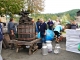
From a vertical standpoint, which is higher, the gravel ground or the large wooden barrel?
the large wooden barrel

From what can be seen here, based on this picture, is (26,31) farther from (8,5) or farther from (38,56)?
(8,5)

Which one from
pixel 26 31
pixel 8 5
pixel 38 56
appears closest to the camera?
pixel 38 56

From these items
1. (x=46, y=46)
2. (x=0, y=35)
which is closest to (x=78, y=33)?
(x=46, y=46)

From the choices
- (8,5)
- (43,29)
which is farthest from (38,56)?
(8,5)

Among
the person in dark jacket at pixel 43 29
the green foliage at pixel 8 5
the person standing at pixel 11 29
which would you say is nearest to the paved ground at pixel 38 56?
the person standing at pixel 11 29

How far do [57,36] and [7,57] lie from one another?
481 cm

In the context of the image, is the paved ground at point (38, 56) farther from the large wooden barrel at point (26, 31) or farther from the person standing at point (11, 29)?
the person standing at point (11, 29)

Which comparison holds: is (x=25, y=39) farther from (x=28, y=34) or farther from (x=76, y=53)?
(x=76, y=53)

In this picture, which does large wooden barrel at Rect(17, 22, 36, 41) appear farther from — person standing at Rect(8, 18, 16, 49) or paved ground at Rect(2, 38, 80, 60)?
person standing at Rect(8, 18, 16, 49)

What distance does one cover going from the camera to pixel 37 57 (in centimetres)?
900

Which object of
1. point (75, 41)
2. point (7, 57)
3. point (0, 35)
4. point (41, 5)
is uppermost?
point (41, 5)

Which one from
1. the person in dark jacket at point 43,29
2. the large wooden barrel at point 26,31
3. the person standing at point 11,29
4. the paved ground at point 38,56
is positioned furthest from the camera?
the person in dark jacket at point 43,29

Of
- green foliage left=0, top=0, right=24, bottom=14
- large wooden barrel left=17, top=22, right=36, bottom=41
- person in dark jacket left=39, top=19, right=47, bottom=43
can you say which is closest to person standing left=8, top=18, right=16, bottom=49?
large wooden barrel left=17, top=22, right=36, bottom=41

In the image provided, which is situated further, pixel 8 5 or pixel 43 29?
pixel 8 5
